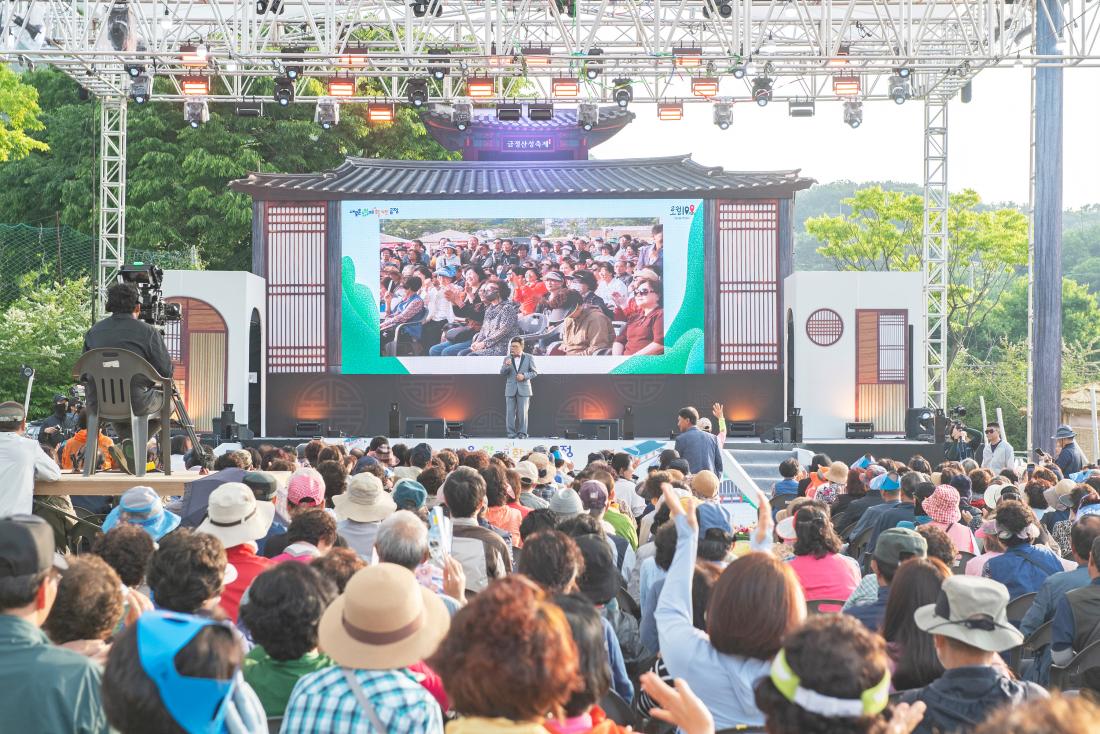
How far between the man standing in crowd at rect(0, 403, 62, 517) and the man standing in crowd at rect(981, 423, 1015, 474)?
993 cm

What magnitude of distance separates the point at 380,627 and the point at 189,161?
79.5ft

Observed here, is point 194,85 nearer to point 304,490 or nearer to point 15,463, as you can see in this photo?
point 15,463

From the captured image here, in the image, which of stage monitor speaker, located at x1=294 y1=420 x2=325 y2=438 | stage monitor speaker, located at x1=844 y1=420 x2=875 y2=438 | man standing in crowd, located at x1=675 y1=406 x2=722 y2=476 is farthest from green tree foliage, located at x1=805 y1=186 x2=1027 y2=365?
man standing in crowd, located at x1=675 y1=406 x2=722 y2=476

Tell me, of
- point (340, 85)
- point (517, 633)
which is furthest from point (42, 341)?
point (517, 633)

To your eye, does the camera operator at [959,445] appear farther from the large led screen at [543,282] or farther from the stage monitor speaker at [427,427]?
the stage monitor speaker at [427,427]

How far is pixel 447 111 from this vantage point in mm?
21859

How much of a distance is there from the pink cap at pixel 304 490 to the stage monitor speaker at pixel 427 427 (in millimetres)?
11722

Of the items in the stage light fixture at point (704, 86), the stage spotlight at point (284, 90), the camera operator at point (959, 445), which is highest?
the stage light fixture at point (704, 86)

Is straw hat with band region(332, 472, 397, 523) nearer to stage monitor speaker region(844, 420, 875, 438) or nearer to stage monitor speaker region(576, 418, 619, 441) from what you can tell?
stage monitor speaker region(576, 418, 619, 441)

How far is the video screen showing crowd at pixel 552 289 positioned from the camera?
1911cm

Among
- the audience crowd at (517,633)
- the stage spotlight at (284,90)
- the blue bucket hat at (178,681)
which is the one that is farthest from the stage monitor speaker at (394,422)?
the blue bucket hat at (178,681)

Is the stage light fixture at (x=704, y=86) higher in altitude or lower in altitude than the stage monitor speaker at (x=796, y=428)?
higher

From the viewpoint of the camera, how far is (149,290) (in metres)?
8.87

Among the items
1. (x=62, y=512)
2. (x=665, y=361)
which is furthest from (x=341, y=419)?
(x=62, y=512)
